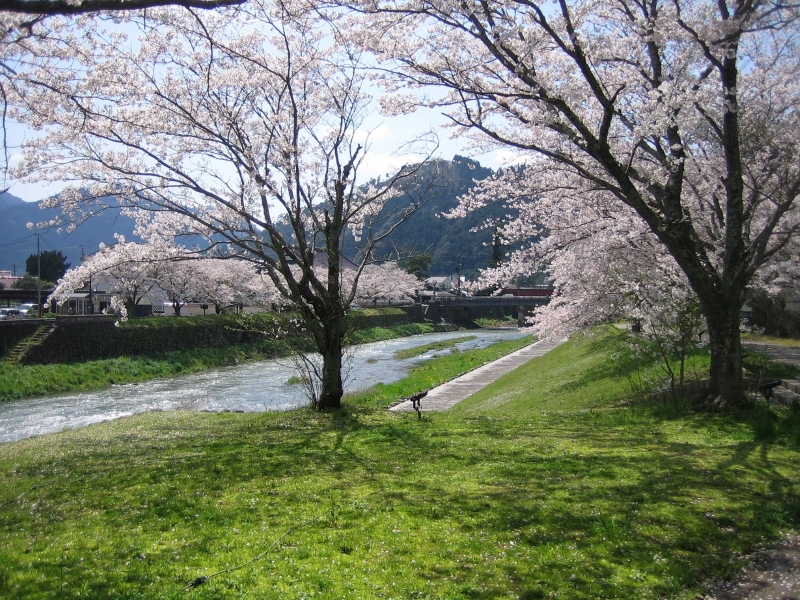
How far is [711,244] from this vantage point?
42.4 feet

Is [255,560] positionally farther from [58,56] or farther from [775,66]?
[775,66]

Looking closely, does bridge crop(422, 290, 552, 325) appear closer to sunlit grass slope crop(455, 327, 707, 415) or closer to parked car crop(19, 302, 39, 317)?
parked car crop(19, 302, 39, 317)

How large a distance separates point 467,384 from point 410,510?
55.5 feet

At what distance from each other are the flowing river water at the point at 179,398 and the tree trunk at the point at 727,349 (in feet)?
32.1

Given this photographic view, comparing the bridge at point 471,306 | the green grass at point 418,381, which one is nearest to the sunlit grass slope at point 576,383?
the green grass at point 418,381

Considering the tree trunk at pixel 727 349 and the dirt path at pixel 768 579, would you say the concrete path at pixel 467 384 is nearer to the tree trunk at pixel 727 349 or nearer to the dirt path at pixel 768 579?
the tree trunk at pixel 727 349

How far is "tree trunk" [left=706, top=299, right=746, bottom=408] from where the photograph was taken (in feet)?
34.2

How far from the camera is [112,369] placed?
32219mm

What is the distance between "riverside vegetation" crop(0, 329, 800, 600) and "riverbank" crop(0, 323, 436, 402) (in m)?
12.8

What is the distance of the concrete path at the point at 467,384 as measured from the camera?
59.2ft

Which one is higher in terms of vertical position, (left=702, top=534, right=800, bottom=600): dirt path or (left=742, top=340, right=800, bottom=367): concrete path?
(left=742, top=340, right=800, bottom=367): concrete path

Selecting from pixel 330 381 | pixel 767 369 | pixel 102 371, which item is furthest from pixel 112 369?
pixel 767 369

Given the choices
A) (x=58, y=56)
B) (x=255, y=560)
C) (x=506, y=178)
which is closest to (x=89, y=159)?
(x=58, y=56)

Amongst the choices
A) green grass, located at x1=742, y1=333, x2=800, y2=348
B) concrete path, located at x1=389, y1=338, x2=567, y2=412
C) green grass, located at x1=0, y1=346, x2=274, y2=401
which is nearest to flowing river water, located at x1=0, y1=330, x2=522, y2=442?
green grass, located at x1=0, y1=346, x2=274, y2=401
